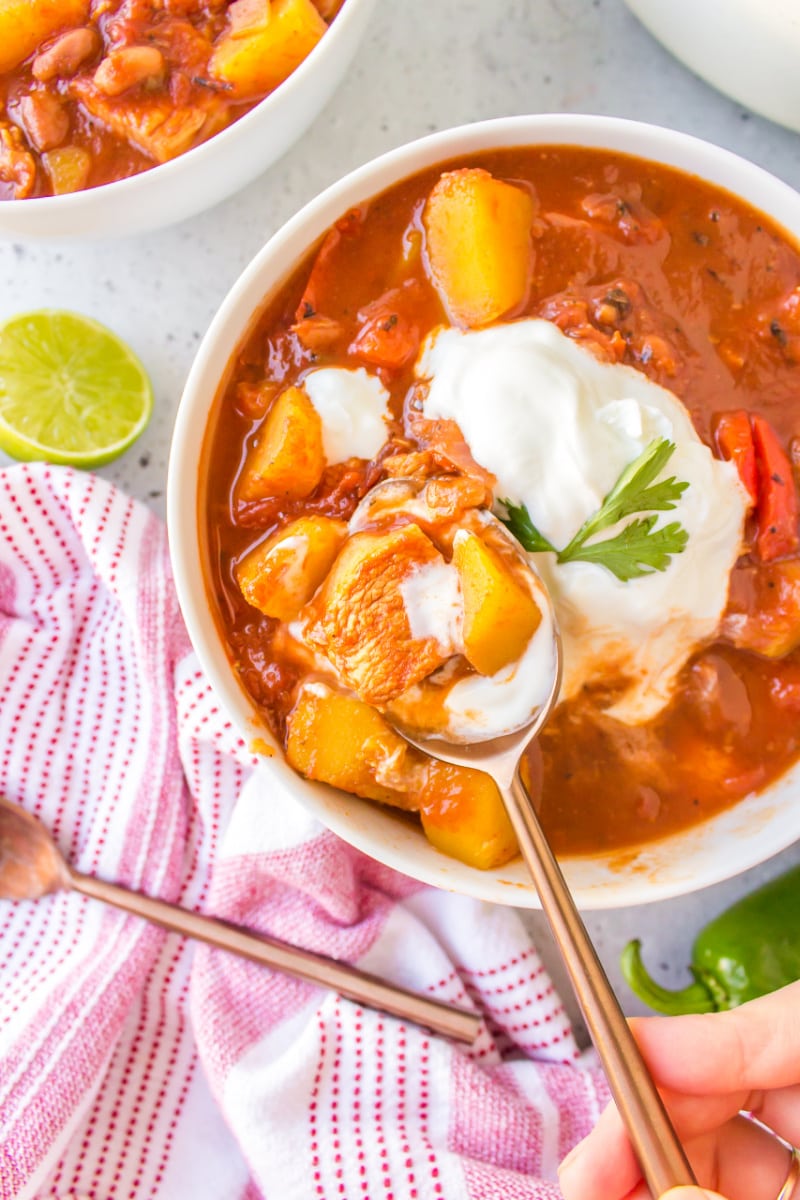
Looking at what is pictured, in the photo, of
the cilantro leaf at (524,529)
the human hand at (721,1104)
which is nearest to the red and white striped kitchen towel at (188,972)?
the human hand at (721,1104)

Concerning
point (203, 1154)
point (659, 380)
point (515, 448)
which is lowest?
point (203, 1154)

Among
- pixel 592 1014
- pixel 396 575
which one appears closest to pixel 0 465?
pixel 396 575

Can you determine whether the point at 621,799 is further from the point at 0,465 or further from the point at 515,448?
the point at 0,465

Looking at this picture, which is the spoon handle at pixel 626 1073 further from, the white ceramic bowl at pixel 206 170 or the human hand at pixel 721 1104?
the white ceramic bowl at pixel 206 170

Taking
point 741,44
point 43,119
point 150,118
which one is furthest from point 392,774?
point 741,44

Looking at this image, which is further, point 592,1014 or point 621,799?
point 621,799

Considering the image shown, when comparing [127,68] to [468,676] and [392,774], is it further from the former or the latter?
[392,774]
